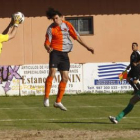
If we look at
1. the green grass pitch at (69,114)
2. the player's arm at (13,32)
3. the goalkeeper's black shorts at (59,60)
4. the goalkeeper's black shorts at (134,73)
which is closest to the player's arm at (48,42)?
the goalkeeper's black shorts at (59,60)

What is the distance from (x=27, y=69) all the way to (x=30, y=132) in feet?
47.7

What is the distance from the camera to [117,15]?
107ft

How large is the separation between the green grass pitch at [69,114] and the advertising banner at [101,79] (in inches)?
84.4

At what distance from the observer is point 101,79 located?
28625mm

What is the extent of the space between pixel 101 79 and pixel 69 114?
1001cm

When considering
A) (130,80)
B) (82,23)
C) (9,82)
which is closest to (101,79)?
(130,80)

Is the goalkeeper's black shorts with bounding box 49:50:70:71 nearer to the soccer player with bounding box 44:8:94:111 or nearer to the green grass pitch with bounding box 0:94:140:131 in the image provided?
the soccer player with bounding box 44:8:94:111

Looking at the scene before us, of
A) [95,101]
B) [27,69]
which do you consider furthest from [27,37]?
[95,101]

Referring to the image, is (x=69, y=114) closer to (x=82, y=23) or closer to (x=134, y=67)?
(x=134, y=67)

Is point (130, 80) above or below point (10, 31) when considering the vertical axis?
below

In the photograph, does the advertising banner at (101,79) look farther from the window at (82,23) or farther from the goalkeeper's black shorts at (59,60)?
the goalkeeper's black shorts at (59,60)

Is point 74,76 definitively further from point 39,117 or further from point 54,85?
point 39,117

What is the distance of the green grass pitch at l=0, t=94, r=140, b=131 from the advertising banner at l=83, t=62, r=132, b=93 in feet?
7.03

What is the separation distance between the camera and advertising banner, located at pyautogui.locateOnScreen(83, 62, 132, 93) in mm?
28609
